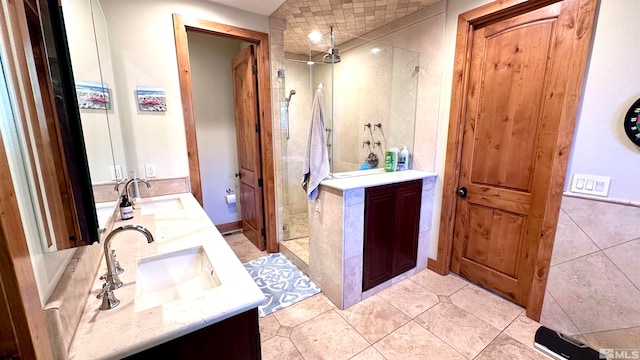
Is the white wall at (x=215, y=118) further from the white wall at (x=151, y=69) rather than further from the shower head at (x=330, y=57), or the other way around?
the shower head at (x=330, y=57)

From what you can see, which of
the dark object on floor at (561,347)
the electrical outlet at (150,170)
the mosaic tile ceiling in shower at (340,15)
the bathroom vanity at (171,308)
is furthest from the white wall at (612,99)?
the electrical outlet at (150,170)

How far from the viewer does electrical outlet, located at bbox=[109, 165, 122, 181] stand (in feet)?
5.05

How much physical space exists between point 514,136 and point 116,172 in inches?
113

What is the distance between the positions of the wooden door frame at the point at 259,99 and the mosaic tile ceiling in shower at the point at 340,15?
402 millimetres

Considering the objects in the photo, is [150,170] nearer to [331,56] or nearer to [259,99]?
[259,99]

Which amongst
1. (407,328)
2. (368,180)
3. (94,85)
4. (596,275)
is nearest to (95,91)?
(94,85)

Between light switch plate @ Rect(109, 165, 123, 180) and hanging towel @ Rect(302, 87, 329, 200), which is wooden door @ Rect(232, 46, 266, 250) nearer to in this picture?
hanging towel @ Rect(302, 87, 329, 200)

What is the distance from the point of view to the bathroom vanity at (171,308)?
72 centimetres

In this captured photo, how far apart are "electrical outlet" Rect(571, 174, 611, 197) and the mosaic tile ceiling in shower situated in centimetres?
181

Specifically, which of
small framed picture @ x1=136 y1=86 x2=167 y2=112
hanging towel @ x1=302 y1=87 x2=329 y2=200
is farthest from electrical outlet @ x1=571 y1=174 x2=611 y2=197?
small framed picture @ x1=136 y1=86 x2=167 y2=112

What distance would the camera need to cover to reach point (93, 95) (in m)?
1.38

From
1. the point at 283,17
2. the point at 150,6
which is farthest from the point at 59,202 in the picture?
the point at 283,17

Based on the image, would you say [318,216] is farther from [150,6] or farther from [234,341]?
[150,6]

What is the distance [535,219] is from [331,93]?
2.04 meters
